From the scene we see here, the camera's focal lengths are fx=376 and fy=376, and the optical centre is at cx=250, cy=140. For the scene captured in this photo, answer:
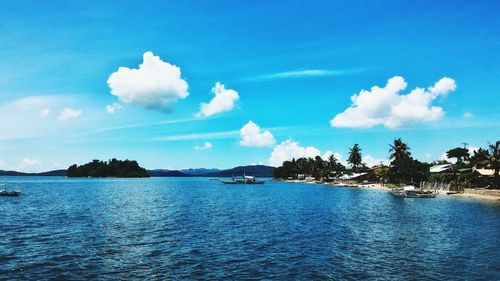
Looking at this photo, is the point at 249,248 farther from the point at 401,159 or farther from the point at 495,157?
the point at 401,159

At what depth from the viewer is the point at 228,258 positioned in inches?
1276

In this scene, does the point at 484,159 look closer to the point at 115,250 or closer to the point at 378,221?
the point at 378,221

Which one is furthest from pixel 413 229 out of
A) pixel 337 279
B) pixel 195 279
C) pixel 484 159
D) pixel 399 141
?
pixel 399 141

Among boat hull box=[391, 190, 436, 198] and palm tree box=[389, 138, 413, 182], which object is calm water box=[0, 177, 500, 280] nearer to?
boat hull box=[391, 190, 436, 198]

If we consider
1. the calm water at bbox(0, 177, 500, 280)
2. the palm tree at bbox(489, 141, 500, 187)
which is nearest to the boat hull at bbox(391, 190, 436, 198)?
the palm tree at bbox(489, 141, 500, 187)

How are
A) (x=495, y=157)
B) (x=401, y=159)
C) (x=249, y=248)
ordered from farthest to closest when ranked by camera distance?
(x=401, y=159) < (x=495, y=157) < (x=249, y=248)

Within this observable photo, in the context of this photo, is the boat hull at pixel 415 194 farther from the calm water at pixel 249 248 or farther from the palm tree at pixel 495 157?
the calm water at pixel 249 248

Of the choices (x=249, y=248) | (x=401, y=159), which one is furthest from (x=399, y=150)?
(x=249, y=248)

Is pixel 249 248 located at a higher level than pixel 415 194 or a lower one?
lower

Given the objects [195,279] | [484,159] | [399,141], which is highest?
[399,141]

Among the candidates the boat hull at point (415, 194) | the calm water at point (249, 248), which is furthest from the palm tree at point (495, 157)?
the calm water at point (249, 248)

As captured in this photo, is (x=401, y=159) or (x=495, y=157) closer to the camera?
(x=495, y=157)

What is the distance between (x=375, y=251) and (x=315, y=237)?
8.98m

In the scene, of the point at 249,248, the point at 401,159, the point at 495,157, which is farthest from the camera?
the point at 401,159
